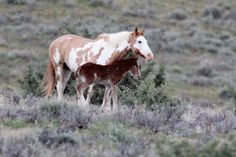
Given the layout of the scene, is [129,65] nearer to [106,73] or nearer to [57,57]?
[106,73]

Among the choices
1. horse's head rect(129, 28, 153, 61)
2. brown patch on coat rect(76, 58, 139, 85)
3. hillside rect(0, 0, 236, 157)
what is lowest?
hillside rect(0, 0, 236, 157)

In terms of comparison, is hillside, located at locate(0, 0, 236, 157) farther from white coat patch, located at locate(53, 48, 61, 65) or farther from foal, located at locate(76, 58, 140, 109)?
white coat patch, located at locate(53, 48, 61, 65)

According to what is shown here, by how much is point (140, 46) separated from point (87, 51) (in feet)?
4.31

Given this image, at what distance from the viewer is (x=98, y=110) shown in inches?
387

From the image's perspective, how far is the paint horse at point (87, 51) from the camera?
11500mm

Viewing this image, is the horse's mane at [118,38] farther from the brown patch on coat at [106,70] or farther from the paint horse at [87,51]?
the brown patch on coat at [106,70]

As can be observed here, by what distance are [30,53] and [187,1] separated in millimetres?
14194

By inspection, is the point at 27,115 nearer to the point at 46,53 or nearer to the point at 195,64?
the point at 46,53

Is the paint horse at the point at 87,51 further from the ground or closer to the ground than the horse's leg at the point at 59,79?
further from the ground

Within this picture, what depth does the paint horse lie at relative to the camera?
11.5 meters

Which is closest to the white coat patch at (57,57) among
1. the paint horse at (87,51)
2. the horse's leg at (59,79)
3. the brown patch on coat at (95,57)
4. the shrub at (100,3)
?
the paint horse at (87,51)

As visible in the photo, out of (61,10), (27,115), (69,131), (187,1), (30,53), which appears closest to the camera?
(69,131)

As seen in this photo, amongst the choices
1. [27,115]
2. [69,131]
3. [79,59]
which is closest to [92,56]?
[79,59]

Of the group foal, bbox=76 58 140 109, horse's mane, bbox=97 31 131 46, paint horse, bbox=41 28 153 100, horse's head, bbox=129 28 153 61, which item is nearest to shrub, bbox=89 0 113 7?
paint horse, bbox=41 28 153 100
